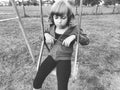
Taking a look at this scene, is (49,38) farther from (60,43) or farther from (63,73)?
(63,73)

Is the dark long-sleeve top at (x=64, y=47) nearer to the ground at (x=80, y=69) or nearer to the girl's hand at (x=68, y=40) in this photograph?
the girl's hand at (x=68, y=40)

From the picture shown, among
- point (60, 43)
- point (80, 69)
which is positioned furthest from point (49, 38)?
point (80, 69)

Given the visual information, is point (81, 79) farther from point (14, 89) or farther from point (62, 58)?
point (14, 89)

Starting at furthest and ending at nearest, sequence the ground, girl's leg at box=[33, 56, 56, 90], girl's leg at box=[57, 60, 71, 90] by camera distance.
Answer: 1. the ground
2. girl's leg at box=[33, 56, 56, 90]
3. girl's leg at box=[57, 60, 71, 90]

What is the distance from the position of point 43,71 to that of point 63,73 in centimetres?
21

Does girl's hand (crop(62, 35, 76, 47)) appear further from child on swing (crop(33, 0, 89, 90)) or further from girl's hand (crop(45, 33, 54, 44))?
girl's hand (crop(45, 33, 54, 44))

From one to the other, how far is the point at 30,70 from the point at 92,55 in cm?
121

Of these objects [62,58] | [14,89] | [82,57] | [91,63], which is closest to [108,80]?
[91,63]

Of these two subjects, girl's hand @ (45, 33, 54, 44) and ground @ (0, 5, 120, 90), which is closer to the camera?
girl's hand @ (45, 33, 54, 44)

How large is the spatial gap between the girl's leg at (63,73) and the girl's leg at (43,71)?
9cm

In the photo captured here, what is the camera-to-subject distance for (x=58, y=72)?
1.14 m

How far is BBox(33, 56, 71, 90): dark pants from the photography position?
1.10m

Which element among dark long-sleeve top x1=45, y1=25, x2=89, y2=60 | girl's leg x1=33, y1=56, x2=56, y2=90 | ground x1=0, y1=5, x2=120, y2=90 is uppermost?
dark long-sleeve top x1=45, y1=25, x2=89, y2=60

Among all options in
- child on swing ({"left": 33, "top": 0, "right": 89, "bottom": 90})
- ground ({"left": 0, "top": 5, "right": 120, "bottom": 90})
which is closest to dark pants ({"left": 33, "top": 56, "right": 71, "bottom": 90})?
child on swing ({"left": 33, "top": 0, "right": 89, "bottom": 90})
